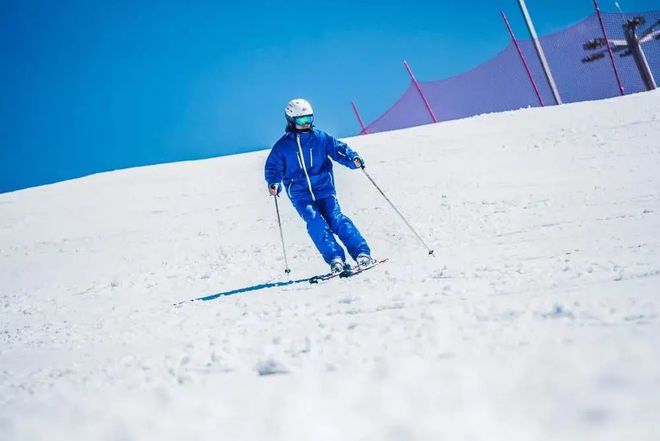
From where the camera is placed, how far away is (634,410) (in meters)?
1.13

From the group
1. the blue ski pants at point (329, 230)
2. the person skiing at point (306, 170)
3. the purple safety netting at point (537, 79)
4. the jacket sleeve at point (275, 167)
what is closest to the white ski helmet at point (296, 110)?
the person skiing at point (306, 170)

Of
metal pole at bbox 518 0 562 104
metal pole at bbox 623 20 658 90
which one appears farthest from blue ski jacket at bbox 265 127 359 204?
metal pole at bbox 623 20 658 90

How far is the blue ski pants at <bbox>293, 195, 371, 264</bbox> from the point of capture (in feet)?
15.9

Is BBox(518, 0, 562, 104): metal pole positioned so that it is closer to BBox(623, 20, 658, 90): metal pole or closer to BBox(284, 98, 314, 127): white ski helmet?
BBox(623, 20, 658, 90): metal pole

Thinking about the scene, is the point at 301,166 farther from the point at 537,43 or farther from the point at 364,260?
the point at 537,43

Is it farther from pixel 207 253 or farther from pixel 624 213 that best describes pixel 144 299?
pixel 624 213

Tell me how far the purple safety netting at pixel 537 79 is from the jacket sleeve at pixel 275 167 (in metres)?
16.2

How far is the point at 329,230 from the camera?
4.99m

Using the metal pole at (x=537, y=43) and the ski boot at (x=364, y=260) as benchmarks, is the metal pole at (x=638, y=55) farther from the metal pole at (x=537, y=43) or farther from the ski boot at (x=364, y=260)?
the ski boot at (x=364, y=260)

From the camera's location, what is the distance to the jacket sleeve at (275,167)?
5.25 meters

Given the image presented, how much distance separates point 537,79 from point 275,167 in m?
17.1

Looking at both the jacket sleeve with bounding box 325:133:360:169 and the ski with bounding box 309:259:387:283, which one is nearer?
the ski with bounding box 309:259:387:283

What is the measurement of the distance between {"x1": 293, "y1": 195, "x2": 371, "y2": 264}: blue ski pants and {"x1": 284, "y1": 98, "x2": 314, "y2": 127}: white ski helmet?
0.95 meters

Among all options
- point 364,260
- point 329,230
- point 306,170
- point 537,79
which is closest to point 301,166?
point 306,170
